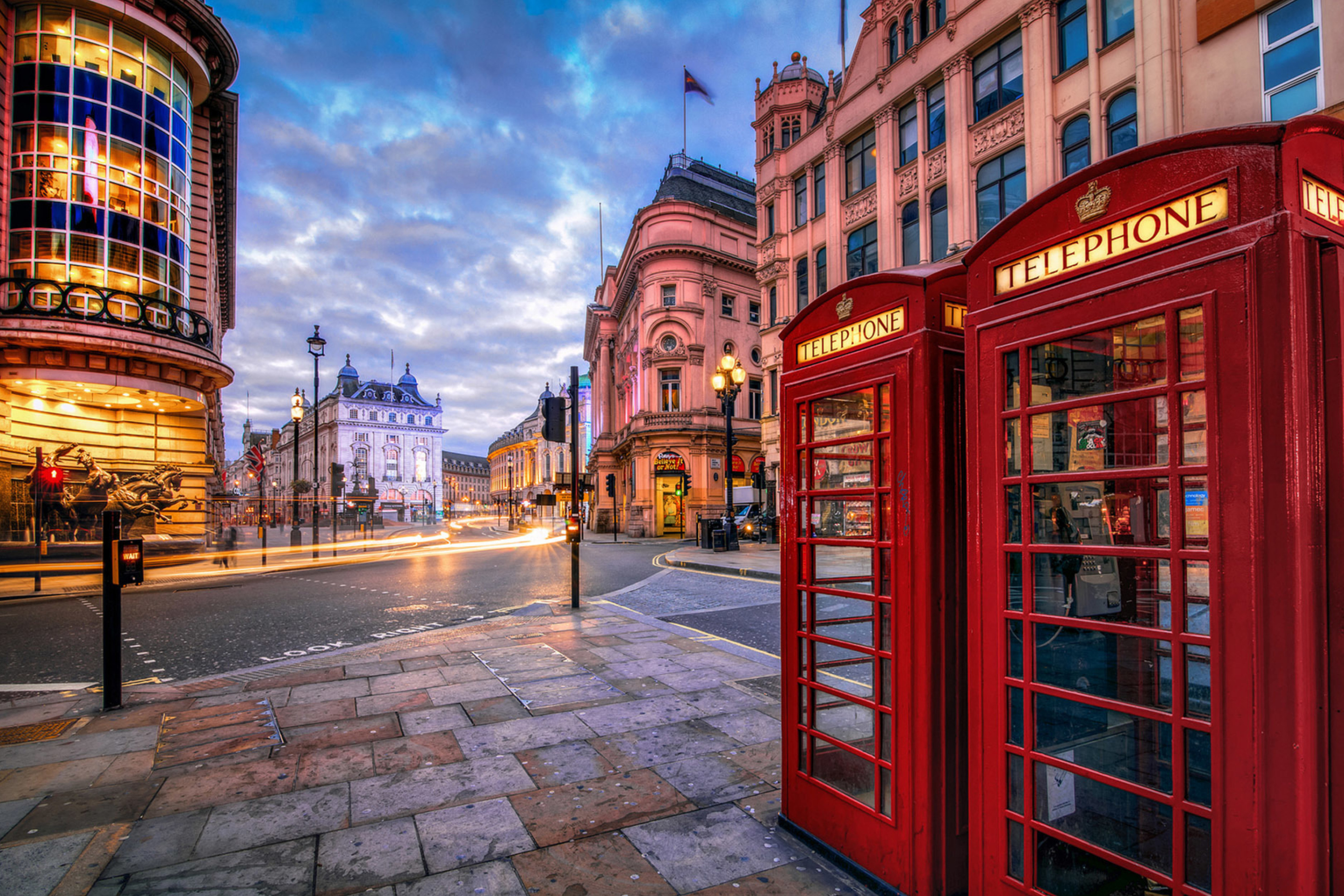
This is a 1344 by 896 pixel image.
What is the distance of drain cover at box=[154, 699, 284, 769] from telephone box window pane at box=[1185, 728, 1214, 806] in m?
5.26

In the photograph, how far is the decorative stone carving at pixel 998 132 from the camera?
62.8 feet

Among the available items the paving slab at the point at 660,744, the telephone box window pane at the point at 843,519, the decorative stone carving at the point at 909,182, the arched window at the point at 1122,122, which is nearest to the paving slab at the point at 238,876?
the paving slab at the point at 660,744

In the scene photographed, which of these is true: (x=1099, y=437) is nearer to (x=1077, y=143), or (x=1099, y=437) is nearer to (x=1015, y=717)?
(x=1015, y=717)

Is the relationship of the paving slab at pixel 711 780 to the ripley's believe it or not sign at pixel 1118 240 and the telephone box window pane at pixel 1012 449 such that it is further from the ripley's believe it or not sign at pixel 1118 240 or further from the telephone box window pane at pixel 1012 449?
the ripley's believe it or not sign at pixel 1118 240

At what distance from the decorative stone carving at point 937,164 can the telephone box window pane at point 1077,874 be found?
74.7 ft

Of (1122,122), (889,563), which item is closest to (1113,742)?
(889,563)

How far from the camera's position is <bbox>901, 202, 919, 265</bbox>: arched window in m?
22.6

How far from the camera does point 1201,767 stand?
2.11m

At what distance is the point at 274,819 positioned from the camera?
3551mm

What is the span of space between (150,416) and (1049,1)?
108ft

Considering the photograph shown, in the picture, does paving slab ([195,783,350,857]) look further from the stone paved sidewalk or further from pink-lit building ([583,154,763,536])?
pink-lit building ([583,154,763,536])

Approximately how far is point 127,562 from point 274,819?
3695mm

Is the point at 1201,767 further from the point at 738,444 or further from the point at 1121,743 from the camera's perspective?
the point at 738,444

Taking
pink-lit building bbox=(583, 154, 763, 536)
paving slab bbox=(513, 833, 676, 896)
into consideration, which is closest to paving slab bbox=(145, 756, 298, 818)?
paving slab bbox=(513, 833, 676, 896)
